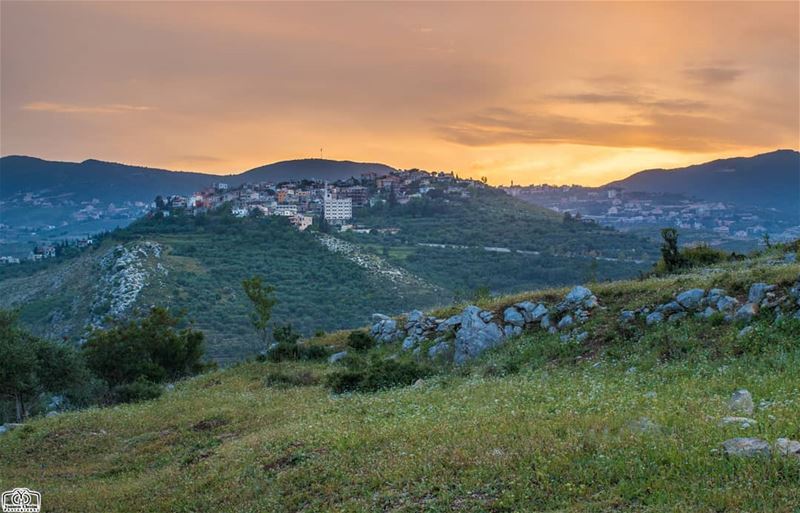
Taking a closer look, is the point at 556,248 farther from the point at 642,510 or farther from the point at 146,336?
the point at 642,510

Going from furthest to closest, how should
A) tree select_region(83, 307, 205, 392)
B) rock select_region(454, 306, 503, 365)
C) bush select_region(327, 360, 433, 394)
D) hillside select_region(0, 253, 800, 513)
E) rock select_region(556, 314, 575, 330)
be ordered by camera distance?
1. tree select_region(83, 307, 205, 392)
2. rock select_region(454, 306, 503, 365)
3. rock select_region(556, 314, 575, 330)
4. bush select_region(327, 360, 433, 394)
5. hillside select_region(0, 253, 800, 513)

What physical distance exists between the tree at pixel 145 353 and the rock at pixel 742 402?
29565 millimetres

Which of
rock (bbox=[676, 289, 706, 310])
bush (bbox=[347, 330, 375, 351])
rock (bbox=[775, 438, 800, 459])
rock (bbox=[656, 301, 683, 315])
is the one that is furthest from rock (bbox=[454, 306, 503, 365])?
rock (bbox=[775, 438, 800, 459])

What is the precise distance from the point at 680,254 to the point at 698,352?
55.9ft

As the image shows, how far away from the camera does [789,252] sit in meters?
29.3

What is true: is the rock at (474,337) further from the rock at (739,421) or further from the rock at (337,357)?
the rock at (739,421)

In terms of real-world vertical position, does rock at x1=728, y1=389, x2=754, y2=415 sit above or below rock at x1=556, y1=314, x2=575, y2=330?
above

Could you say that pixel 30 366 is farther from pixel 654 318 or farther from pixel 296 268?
pixel 296 268

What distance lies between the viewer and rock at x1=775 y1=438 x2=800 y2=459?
8.20 metres

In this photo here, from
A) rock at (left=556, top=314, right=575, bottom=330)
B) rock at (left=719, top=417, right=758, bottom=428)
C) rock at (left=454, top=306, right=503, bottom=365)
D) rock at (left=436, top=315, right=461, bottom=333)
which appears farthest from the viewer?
rock at (left=436, top=315, right=461, bottom=333)

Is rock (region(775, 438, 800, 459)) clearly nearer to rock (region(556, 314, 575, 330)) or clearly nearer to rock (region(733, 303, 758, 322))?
rock (region(733, 303, 758, 322))

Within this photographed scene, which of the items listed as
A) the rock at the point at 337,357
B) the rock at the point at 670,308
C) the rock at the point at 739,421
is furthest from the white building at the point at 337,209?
the rock at the point at 739,421

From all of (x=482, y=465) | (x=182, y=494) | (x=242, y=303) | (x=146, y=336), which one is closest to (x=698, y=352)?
(x=482, y=465)

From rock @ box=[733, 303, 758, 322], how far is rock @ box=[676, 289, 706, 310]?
1.46m
